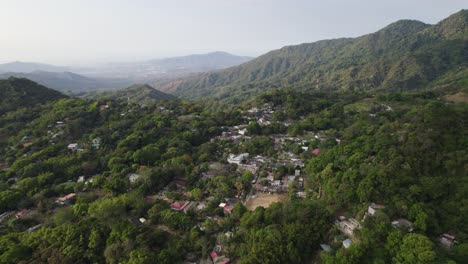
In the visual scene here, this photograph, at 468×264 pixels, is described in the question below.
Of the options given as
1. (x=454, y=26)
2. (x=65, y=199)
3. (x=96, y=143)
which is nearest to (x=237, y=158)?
(x=65, y=199)

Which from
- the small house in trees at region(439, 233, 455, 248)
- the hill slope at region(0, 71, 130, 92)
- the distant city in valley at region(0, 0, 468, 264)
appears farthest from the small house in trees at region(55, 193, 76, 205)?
the hill slope at region(0, 71, 130, 92)

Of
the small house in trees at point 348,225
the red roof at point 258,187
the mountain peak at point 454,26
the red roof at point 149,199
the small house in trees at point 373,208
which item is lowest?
the red roof at point 149,199

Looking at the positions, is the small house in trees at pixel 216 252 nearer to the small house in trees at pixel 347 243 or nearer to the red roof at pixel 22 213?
the small house in trees at pixel 347 243

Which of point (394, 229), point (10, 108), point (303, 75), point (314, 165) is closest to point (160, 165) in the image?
point (314, 165)

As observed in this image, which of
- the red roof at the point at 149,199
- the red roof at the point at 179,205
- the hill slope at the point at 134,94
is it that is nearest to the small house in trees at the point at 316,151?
the red roof at the point at 179,205

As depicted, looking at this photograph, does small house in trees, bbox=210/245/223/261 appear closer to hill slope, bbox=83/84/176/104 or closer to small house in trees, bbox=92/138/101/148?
small house in trees, bbox=92/138/101/148

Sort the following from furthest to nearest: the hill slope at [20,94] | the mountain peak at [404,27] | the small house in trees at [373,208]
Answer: the mountain peak at [404,27]
the hill slope at [20,94]
the small house in trees at [373,208]

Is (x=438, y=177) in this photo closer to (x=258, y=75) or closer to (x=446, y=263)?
(x=446, y=263)
